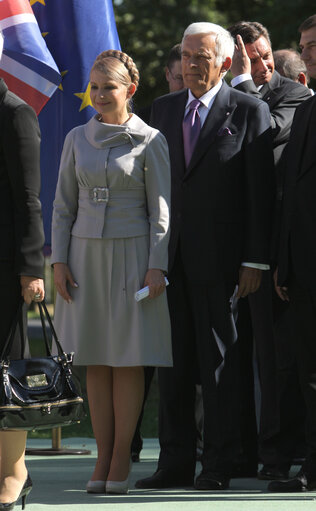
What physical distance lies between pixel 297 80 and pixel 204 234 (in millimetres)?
1963

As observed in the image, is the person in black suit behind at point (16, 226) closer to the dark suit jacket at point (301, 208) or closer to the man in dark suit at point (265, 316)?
the dark suit jacket at point (301, 208)

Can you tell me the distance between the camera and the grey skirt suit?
5602 millimetres

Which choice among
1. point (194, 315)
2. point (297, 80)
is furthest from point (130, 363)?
point (297, 80)

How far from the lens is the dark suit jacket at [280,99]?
21.1 ft

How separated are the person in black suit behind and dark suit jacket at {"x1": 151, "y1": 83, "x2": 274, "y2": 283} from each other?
1.18 meters

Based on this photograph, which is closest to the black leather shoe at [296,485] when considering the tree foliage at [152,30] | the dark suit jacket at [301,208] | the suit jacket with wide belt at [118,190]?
the dark suit jacket at [301,208]

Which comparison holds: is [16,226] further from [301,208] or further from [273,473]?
[273,473]

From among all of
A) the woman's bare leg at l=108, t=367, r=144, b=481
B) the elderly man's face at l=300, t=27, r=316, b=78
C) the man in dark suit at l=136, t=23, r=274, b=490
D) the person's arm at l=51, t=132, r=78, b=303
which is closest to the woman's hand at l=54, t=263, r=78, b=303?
the person's arm at l=51, t=132, r=78, b=303

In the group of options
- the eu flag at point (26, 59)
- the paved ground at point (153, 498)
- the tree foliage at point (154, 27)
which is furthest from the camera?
the tree foliage at point (154, 27)

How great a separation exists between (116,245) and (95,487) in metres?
1.20

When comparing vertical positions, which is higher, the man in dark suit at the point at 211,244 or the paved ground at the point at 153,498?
the man in dark suit at the point at 211,244

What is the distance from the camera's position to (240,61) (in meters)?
6.46

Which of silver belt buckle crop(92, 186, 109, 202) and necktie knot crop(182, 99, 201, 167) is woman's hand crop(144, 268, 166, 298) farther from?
necktie knot crop(182, 99, 201, 167)

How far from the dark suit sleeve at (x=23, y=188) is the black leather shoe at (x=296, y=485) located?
1700 millimetres
